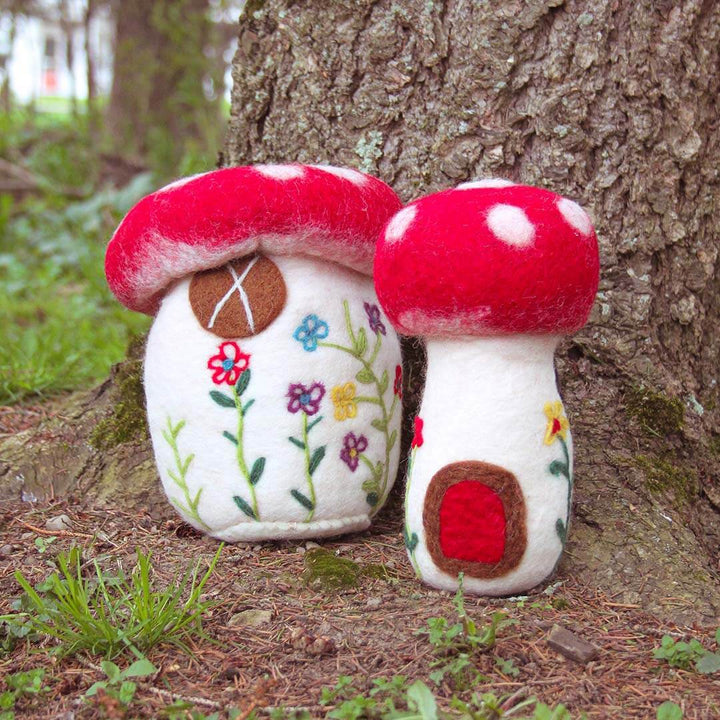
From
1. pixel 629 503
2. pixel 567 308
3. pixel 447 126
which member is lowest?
pixel 629 503

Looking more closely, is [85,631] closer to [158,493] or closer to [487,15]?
[158,493]

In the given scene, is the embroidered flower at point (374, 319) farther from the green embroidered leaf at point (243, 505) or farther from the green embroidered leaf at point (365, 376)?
the green embroidered leaf at point (243, 505)

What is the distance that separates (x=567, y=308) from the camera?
1355mm

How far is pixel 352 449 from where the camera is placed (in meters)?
1.63

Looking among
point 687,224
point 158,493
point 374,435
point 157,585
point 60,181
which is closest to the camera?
point 157,585

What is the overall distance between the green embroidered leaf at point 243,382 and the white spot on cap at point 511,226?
53cm

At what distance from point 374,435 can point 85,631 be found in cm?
64

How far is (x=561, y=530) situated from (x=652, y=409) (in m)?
0.46

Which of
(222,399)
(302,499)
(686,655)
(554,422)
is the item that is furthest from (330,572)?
(686,655)

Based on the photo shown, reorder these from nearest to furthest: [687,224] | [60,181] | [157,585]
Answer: [157,585]
[687,224]
[60,181]

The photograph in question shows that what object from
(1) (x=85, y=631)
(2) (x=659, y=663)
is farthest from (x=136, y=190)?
(2) (x=659, y=663)

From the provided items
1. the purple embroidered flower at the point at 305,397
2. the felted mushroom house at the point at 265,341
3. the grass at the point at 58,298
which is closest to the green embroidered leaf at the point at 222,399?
the felted mushroom house at the point at 265,341

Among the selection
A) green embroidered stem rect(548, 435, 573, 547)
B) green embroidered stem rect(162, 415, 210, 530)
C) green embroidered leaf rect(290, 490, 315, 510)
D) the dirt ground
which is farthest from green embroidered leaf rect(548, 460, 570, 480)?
green embroidered stem rect(162, 415, 210, 530)

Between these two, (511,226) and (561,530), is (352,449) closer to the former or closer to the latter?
(561,530)
